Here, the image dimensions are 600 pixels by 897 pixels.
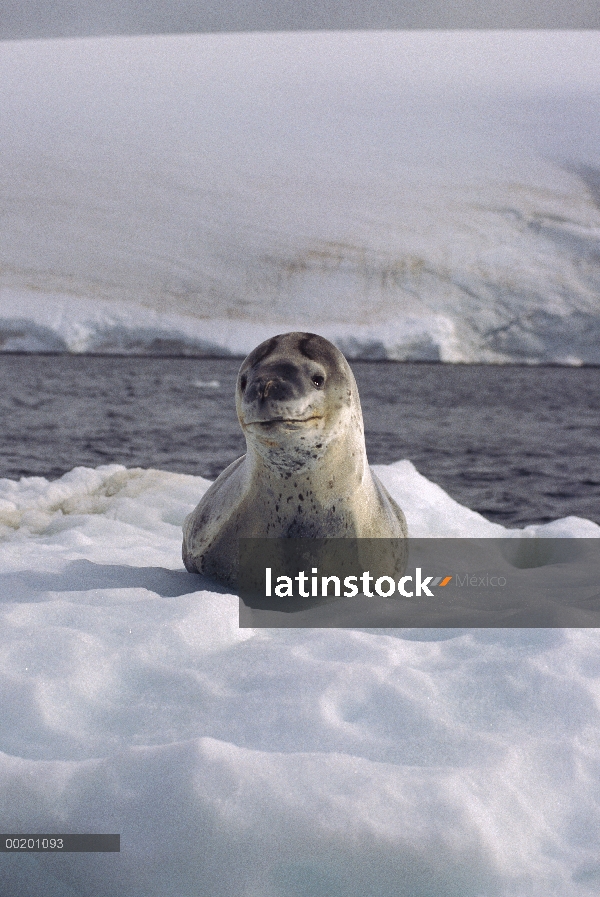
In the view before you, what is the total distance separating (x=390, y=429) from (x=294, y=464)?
12.4m

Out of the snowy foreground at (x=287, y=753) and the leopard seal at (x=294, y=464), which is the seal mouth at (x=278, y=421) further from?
the snowy foreground at (x=287, y=753)

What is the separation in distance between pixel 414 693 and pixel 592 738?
0.41m

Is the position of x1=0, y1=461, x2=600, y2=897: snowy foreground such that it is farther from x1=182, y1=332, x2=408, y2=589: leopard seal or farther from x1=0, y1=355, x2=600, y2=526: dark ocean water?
x1=0, y1=355, x2=600, y2=526: dark ocean water

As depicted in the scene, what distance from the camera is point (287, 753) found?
75.0 inches

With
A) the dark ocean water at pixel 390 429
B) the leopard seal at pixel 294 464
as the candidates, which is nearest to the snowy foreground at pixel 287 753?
the leopard seal at pixel 294 464

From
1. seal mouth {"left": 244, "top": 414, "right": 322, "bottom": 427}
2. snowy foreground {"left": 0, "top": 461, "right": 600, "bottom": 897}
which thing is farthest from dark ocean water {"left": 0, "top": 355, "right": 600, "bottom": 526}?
snowy foreground {"left": 0, "top": 461, "right": 600, "bottom": 897}

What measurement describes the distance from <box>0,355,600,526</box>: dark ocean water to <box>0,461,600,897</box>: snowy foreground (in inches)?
228

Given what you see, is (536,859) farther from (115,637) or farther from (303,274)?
(303,274)

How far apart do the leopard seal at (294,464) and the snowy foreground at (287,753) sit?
466 millimetres

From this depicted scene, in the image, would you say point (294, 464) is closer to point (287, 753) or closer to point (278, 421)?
point (278, 421)

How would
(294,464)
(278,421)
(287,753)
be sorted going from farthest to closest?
1. (294,464)
2. (278,421)
3. (287,753)

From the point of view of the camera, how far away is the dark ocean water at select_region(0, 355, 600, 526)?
10031mm

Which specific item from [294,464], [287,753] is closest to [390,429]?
[294,464]

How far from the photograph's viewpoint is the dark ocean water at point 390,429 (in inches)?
395
